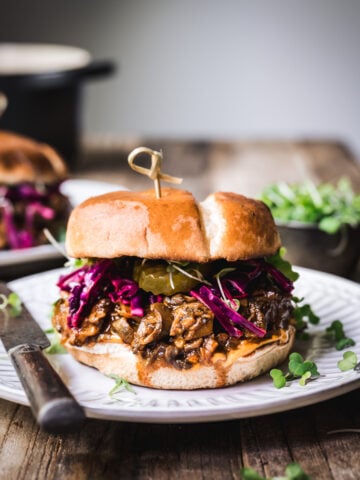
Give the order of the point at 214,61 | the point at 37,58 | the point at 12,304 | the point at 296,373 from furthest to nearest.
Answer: the point at 214,61
the point at 37,58
the point at 12,304
the point at 296,373

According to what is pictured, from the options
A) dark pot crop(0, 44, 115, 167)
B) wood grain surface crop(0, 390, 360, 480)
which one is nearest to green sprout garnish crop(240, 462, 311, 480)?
wood grain surface crop(0, 390, 360, 480)

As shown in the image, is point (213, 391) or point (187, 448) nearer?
point (187, 448)

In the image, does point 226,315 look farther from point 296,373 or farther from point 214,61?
point 214,61

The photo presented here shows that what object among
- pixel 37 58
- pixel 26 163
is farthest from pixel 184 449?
pixel 37 58

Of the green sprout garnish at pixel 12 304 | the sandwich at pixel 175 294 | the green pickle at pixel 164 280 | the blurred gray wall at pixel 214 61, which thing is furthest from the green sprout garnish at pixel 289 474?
the blurred gray wall at pixel 214 61

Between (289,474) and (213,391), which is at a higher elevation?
(289,474)

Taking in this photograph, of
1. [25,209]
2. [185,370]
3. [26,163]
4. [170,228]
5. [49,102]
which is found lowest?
[49,102]

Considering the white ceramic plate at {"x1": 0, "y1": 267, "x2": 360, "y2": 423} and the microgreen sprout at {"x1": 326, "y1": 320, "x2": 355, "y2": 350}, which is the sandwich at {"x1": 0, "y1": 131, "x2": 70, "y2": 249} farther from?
the microgreen sprout at {"x1": 326, "y1": 320, "x2": 355, "y2": 350}

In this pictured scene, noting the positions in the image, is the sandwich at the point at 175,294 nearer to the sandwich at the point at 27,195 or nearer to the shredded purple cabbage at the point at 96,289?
the shredded purple cabbage at the point at 96,289
